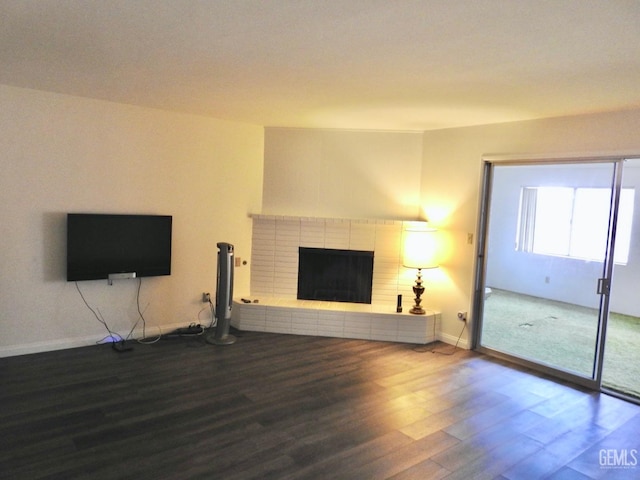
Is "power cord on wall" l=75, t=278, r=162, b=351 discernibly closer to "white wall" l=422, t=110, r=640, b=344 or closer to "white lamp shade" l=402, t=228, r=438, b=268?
"white lamp shade" l=402, t=228, r=438, b=268

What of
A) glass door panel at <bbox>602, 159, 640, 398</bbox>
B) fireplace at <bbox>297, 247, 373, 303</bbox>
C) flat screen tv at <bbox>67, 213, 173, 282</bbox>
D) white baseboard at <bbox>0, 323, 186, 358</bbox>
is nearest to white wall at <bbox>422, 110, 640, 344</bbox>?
glass door panel at <bbox>602, 159, 640, 398</bbox>

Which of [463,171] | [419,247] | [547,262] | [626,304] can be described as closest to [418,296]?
[419,247]

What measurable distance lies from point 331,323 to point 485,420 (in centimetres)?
214

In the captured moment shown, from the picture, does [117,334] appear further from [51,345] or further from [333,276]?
[333,276]

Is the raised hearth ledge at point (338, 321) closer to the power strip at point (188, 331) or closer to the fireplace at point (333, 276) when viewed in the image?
the fireplace at point (333, 276)

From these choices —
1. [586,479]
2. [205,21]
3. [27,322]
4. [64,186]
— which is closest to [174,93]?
[64,186]

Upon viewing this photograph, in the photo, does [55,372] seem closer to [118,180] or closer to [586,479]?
[118,180]

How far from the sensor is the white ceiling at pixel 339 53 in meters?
1.99

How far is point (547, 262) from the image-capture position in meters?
4.44

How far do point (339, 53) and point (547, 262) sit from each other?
3141 millimetres

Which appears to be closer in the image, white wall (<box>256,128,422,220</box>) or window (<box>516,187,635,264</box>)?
window (<box>516,187,635,264</box>)

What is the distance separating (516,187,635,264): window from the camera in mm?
3908

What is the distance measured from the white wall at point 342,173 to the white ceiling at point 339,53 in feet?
3.73

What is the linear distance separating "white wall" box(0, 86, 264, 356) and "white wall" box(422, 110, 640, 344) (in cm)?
208
